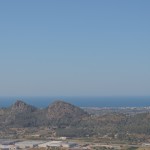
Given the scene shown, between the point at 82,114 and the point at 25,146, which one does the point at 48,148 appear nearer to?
A: the point at 25,146

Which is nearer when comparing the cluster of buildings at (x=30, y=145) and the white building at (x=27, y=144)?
the cluster of buildings at (x=30, y=145)

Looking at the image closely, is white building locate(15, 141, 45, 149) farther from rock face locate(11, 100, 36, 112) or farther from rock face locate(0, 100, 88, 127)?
rock face locate(11, 100, 36, 112)

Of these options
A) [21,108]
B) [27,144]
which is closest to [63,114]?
[21,108]

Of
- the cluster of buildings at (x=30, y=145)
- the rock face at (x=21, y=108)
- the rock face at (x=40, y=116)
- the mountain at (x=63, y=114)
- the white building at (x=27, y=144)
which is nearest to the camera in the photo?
the cluster of buildings at (x=30, y=145)

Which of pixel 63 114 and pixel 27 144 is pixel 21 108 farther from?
pixel 27 144

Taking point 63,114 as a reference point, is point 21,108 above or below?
above

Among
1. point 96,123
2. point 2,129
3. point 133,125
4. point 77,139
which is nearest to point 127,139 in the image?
point 77,139

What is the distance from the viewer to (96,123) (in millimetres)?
117562

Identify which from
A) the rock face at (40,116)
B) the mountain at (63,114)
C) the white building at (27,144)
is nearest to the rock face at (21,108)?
the rock face at (40,116)

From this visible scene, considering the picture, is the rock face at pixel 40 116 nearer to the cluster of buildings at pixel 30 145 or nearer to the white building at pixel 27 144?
the white building at pixel 27 144

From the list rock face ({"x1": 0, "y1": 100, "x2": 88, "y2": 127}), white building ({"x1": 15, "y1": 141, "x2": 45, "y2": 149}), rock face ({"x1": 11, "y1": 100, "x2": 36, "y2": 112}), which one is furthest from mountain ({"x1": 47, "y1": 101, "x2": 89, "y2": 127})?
white building ({"x1": 15, "y1": 141, "x2": 45, "y2": 149})

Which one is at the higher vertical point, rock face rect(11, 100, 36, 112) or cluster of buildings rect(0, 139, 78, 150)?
rock face rect(11, 100, 36, 112)

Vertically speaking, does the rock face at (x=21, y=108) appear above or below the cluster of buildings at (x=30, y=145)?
above

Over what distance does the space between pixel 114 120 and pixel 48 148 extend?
1631 inches
